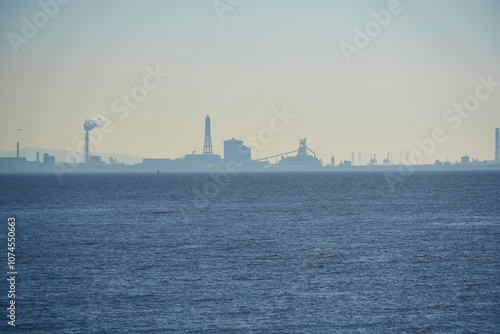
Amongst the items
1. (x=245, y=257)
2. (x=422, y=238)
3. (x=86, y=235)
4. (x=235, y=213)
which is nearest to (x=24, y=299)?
(x=245, y=257)

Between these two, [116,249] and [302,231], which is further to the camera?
[302,231]

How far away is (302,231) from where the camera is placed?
5834 centimetres

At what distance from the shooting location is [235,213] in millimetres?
79688

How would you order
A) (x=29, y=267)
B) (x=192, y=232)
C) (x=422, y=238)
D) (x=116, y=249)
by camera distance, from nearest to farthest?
(x=29, y=267) → (x=116, y=249) → (x=422, y=238) → (x=192, y=232)

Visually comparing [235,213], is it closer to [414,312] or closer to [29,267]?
[29,267]

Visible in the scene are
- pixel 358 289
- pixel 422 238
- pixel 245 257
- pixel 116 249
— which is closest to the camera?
pixel 358 289

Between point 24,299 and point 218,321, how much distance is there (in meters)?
10.4

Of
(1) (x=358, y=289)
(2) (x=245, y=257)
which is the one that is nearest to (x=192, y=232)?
(2) (x=245, y=257)

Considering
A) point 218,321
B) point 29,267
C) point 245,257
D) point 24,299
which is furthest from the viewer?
point 245,257

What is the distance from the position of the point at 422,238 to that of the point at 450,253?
8889 millimetres

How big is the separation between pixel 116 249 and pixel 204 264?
33.9 ft

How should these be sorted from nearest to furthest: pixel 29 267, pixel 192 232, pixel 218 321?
pixel 218 321 → pixel 29 267 → pixel 192 232

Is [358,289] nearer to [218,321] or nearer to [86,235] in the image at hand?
[218,321]

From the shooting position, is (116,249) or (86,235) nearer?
(116,249)
